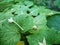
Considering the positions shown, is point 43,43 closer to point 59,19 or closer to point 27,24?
point 27,24

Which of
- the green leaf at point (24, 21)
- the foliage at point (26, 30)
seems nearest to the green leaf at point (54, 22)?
the foliage at point (26, 30)

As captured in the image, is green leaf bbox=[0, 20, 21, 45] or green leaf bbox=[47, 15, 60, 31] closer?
green leaf bbox=[0, 20, 21, 45]

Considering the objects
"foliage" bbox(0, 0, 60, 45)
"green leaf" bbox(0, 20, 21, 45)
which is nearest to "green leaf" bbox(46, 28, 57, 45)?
"foliage" bbox(0, 0, 60, 45)

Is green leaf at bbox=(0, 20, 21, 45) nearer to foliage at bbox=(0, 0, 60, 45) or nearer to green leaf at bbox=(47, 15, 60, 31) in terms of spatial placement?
foliage at bbox=(0, 0, 60, 45)

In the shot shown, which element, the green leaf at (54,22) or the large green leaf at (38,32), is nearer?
the large green leaf at (38,32)

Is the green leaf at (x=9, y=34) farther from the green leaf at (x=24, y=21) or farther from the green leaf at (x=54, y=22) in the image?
the green leaf at (x=54, y=22)

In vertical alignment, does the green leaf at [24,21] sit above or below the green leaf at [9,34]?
above
